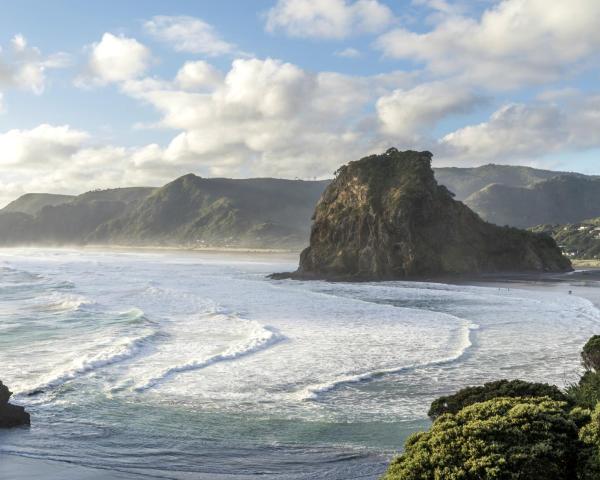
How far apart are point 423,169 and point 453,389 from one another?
68377 mm

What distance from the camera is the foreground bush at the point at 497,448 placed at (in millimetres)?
7680

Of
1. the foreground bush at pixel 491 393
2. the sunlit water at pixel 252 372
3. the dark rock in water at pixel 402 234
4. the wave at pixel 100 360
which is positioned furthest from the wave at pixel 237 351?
the dark rock in water at pixel 402 234

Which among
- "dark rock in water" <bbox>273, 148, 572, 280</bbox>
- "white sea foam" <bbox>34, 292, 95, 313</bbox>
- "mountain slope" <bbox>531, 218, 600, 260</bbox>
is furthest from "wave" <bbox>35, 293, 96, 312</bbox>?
"mountain slope" <bbox>531, 218, 600, 260</bbox>

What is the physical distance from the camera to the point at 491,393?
41.3ft

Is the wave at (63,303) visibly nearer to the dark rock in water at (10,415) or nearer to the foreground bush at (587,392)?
the dark rock in water at (10,415)

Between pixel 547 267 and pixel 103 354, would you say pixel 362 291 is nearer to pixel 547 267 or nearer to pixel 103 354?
pixel 103 354

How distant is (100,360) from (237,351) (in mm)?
5237

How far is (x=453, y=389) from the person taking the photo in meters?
18.1

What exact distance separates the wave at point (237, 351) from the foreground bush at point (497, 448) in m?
11.8

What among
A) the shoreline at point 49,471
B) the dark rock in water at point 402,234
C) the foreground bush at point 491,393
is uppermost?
the dark rock in water at point 402,234

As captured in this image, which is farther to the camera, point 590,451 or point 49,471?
point 49,471

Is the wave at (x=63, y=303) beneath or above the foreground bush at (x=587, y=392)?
beneath

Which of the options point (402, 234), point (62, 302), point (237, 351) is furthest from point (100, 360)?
point (402, 234)

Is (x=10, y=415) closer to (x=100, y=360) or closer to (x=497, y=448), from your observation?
(x=100, y=360)
